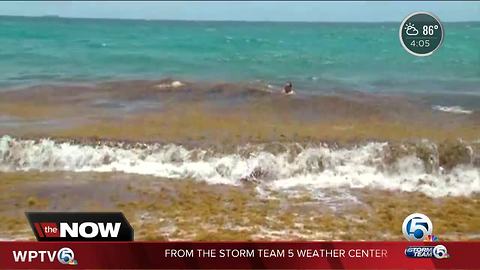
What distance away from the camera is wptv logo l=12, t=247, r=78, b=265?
2.27 meters

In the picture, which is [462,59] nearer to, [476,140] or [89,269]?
[476,140]

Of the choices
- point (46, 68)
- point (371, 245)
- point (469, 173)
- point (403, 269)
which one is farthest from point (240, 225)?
point (46, 68)

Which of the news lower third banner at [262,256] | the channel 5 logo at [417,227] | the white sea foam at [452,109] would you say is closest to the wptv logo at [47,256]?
the news lower third banner at [262,256]

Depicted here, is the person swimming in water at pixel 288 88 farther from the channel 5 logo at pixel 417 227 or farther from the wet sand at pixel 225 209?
the channel 5 logo at pixel 417 227

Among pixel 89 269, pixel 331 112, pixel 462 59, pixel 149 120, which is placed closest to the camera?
pixel 89 269

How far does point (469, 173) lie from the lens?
2.73 metres

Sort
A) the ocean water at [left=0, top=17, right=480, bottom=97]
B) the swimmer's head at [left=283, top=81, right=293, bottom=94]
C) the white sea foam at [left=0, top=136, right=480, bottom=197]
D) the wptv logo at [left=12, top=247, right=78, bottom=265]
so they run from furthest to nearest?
the swimmer's head at [left=283, top=81, right=293, bottom=94]
the white sea foam at [left=0, top=136, right=480, bottom=197]
the ocean water at [left=0, top=17, right=480, bottom=97]
the wptv logo at [left=12, top=247, right=78, bottom=265]

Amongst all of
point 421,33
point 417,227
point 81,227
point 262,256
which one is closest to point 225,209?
point 262,256

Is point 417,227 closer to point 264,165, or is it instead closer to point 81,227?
point 264,165

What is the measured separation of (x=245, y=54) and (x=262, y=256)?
146 centimetres

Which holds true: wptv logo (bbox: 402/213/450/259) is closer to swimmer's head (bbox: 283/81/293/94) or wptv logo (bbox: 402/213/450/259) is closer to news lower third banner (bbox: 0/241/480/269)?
news lower third banner (bbox: 0/241/480/269)

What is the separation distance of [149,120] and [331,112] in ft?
4.13

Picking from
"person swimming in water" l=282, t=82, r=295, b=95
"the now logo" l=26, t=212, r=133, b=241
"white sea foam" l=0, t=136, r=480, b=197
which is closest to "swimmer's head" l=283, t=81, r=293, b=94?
"person swimming in water" l=282, t=82, r=295, b=95

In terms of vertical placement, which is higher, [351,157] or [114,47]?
[114,47]
